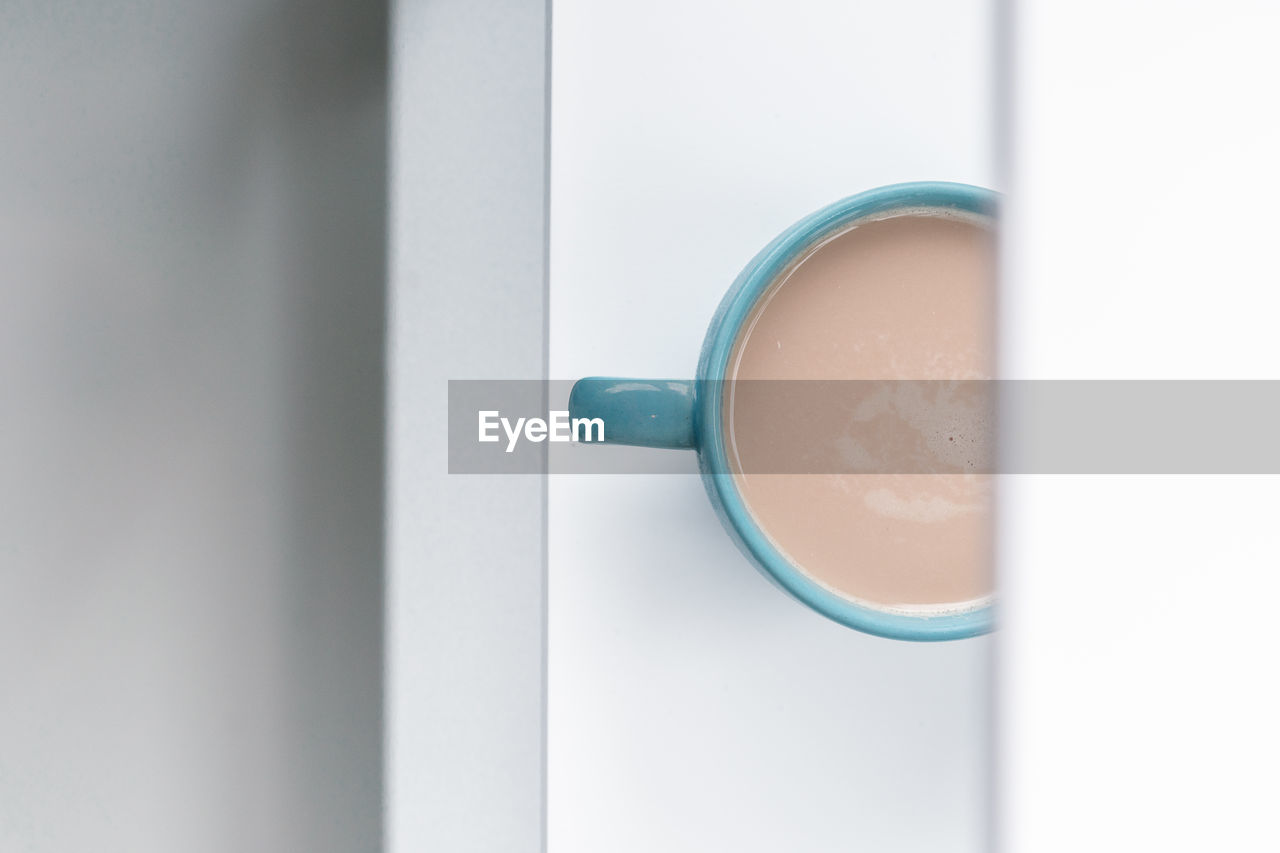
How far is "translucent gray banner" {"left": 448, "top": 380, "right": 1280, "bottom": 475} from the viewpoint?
0.09ft

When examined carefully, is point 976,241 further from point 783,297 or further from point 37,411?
point 37,411

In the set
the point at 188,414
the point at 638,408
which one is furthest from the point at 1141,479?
the point at 188,414

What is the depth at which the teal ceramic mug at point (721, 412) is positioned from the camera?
15 cm

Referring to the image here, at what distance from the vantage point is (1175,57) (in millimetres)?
27

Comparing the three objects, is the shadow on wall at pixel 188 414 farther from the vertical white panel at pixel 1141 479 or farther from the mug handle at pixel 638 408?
the vertical white panel at pixel 1141 479

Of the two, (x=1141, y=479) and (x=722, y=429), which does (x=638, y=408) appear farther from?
(x=1141, y=479)

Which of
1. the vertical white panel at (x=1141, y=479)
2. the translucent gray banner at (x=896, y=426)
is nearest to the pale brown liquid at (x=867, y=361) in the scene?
the translucent gray banner at (x=896, y=426)

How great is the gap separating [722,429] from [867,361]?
0.03 meters

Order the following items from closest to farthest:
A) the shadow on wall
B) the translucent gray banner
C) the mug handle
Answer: the translucent gray banner < the mug handle < the shadow on wall

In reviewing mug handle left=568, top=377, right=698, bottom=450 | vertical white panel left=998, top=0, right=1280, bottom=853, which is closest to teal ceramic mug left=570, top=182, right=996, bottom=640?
mug handle left=568, top=377, right=698, bottom=450

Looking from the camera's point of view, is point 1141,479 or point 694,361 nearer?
point 1141,479

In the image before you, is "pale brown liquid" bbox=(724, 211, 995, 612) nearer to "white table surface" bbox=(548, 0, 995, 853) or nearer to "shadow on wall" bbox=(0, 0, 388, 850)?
"white table surface" bbox=(548, 0, 995, 853)

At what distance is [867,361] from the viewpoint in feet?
0.52

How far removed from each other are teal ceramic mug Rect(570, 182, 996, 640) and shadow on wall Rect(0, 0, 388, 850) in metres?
0.17
